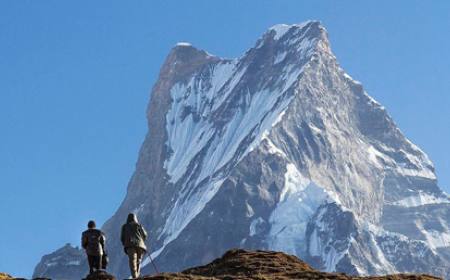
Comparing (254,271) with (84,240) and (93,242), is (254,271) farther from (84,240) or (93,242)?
(84,240)

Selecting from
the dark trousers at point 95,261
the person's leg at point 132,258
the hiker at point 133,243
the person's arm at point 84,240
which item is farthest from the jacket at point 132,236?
the person's arm at point 84,240

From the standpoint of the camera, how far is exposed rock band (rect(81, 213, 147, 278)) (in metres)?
40.0

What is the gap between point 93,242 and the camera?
4003 cm

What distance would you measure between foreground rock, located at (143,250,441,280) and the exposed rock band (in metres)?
1.64

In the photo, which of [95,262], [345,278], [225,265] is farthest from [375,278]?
[95,262]

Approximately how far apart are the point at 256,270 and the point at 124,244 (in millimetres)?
4324

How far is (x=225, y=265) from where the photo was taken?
41.6 m

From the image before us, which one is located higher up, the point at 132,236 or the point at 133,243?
the point at 132,236

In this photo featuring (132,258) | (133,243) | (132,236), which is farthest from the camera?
(132,236)

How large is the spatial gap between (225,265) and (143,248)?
2519 mm

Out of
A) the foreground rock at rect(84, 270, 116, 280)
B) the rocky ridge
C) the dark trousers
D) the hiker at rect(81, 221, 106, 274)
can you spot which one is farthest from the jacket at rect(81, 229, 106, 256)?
the foreground rock at rect(84, 270, 116, 280)

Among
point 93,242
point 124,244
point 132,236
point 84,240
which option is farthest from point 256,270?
point 84,240

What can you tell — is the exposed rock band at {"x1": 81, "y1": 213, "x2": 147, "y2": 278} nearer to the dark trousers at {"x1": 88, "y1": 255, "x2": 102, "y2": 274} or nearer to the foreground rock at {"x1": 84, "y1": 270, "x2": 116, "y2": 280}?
the dark trousers at {"x1": 88, "y1": 255, "x2": 102, "y2": 274}

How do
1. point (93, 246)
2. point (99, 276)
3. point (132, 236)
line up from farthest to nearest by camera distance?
point (132, 236) < point (93, 246) < point (99, 276)
